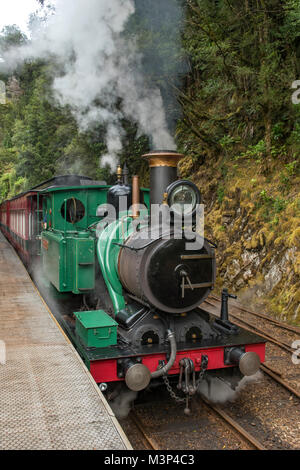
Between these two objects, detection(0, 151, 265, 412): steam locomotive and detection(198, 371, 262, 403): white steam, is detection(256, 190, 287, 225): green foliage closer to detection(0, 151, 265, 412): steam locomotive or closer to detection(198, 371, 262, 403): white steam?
detection(0, 151, 265, 412): steam locomotive

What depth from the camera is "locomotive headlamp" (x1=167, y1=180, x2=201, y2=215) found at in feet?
14.5

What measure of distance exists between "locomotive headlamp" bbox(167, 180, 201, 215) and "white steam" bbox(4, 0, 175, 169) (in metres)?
5.15

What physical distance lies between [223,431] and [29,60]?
135 feet

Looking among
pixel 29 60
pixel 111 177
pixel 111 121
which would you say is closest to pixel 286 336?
pixel 111 121

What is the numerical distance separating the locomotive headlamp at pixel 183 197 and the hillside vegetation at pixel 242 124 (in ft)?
12.8

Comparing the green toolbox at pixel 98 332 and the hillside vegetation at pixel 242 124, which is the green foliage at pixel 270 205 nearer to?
the hillside vegetation at pixel 242 124

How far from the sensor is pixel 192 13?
1147cm

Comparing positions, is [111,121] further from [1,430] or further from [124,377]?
[1,430]

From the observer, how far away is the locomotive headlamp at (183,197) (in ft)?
14.5

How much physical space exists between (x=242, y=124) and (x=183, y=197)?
7.58 metres

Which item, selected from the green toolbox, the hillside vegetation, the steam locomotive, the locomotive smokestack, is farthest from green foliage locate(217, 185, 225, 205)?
the green toolbox

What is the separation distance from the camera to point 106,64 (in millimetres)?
11516

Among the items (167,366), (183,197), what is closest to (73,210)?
(183,197)

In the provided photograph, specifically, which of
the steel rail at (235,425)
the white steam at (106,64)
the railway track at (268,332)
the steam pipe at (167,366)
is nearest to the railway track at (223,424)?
the steel rail at (235,425)
